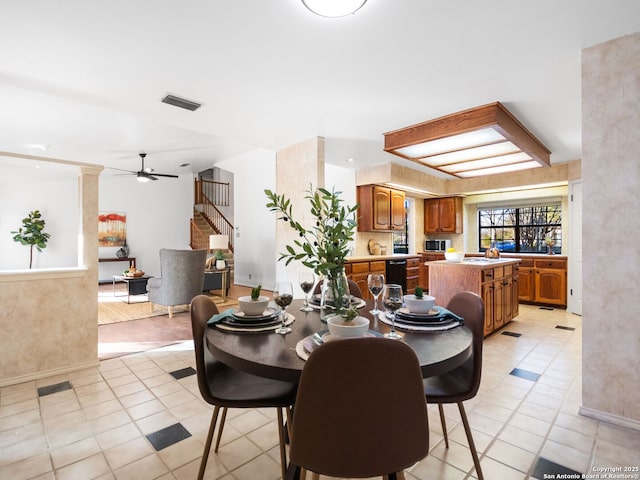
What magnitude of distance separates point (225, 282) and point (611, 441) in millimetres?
5520

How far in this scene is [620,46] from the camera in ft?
6.51

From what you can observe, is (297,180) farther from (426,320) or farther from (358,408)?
(358,408)

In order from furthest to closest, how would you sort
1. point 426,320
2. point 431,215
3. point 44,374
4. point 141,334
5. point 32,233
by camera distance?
1. point 32,233
2. point 431,215
3. point 141,334
4. point 44,374
5. point 426,320

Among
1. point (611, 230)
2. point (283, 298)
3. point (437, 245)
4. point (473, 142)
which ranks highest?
point (473, 142)

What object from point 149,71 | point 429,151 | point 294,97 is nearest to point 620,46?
point 429,151

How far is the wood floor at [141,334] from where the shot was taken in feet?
11.1

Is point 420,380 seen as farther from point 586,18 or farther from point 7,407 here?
point 7,407

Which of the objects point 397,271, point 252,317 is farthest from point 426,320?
point 397,271

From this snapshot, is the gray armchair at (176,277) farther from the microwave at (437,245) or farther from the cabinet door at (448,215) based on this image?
the cabinet door at (448,215)

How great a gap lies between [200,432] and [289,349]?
1185 millimetres

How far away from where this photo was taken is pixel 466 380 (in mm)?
1541

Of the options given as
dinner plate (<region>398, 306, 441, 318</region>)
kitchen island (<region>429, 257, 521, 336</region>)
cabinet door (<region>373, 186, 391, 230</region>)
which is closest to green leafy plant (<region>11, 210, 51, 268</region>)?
cabinet door (<region>373, 186, 391, 230</region>)

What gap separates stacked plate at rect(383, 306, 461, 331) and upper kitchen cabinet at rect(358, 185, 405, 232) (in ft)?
12.7

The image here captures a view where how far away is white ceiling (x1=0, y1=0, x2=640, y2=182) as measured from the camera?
1.78m
